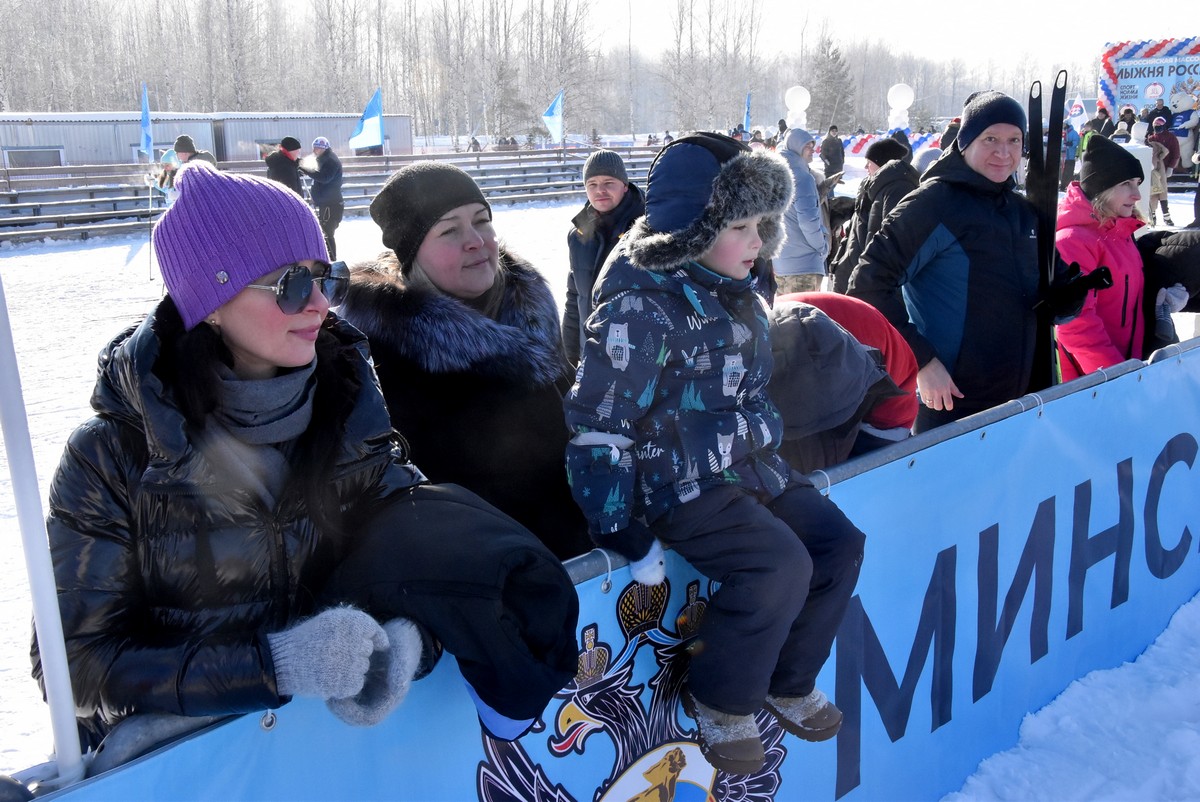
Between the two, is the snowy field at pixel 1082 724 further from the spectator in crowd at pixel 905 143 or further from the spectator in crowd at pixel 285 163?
the spectator in crowd at pixel 285 163

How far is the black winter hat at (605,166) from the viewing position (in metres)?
4.73

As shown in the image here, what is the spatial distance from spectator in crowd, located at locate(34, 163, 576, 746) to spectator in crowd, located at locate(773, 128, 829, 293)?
207 inches

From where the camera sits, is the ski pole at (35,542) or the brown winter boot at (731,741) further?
the brown winter boot at (731,741)

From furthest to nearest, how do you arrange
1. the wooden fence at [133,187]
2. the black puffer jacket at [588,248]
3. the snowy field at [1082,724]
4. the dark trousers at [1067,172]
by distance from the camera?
1. the dark trousers at [1067,172]
2. the wooden fence at [133,187]
3. the black puffer jacket at [588,248]
4. the snowy field at [1082,724]

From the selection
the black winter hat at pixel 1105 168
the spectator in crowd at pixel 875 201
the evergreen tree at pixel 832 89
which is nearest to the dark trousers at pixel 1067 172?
the spectator in crowd at pixel 875 201

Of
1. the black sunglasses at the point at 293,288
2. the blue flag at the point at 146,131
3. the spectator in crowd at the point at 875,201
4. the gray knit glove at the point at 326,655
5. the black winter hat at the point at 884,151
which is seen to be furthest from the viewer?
the blue flag at the point at 146,131

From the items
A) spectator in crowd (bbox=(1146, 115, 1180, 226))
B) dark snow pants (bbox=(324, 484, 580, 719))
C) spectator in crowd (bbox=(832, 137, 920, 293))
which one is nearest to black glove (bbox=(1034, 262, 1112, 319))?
spectator in crowd (bbox=(832, 137, 920, 293))

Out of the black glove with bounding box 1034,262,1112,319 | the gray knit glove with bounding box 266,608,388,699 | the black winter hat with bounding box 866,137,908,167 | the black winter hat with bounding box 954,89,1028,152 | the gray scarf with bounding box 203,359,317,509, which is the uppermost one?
the black winter hat with bounding box 954,89,1028,152

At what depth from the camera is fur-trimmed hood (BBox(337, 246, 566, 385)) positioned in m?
2.01

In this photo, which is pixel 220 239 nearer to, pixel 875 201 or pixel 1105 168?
pixel 1105 168

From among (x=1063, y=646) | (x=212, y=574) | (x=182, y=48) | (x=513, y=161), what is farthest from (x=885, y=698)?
(x=182, y=48)

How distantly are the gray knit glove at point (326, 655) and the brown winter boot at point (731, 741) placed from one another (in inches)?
32.4

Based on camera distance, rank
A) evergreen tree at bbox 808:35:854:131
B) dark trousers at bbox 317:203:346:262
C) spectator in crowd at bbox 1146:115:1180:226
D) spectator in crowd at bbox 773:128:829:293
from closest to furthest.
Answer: spectator in crowd at bbox 773:128:829:293, dark trousers at bbox 317:203:346:262, spectator in crowd at bbox 1146:115:1180:226, evergreen tree at bbox 808:35:854:131

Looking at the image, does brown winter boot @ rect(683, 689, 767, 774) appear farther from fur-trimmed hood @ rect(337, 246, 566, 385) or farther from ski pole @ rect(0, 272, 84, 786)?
ski pole @ rect(0, 272, 84, 786)
